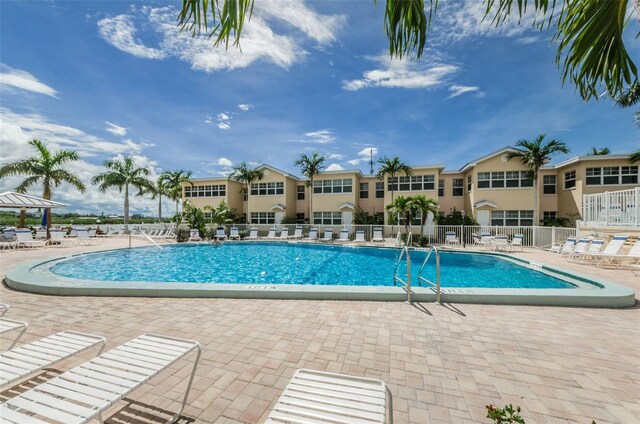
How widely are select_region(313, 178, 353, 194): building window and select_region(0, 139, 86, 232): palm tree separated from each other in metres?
20.5

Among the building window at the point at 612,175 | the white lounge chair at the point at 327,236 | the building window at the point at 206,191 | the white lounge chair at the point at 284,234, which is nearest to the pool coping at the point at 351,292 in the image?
the white lounge chair at the point at 327,236

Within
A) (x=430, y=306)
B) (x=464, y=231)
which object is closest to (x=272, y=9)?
(x=430, y=306)

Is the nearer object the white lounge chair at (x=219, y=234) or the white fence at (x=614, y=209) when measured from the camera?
the white fence at (x=614, y=209)

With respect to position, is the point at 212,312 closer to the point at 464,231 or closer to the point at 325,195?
the point at 464,231

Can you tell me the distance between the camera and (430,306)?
5129 millimetres

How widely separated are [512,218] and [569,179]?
5095 mm

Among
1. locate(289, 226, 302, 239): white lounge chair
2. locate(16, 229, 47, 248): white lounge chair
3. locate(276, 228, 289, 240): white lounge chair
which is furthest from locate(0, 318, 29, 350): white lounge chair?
locate(289, 226, 302, 239): white lounge chair

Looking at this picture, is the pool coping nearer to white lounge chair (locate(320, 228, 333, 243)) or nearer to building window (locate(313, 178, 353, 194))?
white lounge chair (locate(320, 228, 333, 243))

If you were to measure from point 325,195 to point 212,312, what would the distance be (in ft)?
70.6

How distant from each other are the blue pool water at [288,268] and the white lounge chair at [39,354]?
22.0 ft

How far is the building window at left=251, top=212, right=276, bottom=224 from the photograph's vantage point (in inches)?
Result: 1095

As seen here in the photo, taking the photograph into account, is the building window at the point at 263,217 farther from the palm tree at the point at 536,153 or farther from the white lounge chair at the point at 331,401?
the white lounge chair at the point at 331,401

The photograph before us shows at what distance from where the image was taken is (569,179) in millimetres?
20391

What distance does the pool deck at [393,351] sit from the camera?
7.93 ft
